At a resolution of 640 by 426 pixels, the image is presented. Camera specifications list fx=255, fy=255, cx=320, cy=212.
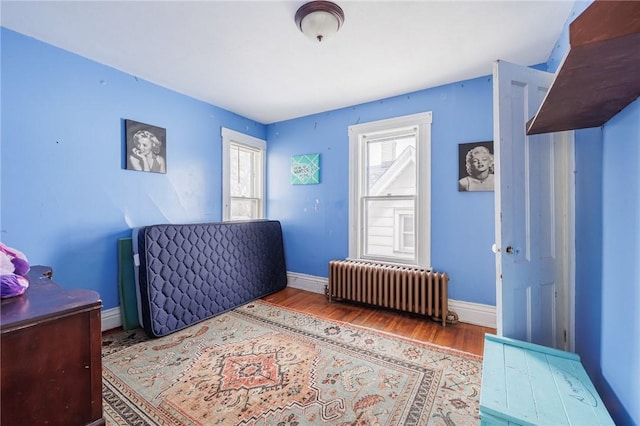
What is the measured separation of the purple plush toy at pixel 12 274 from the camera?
1.01 m

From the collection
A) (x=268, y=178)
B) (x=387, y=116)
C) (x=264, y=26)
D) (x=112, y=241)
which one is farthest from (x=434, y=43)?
(x=112, y=241)

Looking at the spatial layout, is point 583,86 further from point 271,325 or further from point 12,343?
point 271,325

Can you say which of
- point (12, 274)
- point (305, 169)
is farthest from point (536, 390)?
point (305, 169)

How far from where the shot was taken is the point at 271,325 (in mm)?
2576

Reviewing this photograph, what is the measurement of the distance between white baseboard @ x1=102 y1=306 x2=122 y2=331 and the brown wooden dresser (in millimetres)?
1712

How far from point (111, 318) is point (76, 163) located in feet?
4.88

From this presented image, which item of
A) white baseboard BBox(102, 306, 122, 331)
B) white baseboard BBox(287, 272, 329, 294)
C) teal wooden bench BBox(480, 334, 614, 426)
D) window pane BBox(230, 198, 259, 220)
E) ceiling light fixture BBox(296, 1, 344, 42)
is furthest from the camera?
window pane BBox(230, 198, 259, 220)

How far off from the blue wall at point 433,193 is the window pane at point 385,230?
29 centimetres

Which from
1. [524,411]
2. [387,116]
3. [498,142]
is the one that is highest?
[387,116]

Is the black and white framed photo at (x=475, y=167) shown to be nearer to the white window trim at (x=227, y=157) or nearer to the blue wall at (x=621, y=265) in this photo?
the blue wall at (x=621, y=265)

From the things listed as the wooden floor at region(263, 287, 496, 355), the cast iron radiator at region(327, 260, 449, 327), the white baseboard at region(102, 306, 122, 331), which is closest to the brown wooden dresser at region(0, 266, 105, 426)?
the white baseboard at region(102, 306, 122, 331)

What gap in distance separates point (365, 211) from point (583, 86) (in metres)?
2.51

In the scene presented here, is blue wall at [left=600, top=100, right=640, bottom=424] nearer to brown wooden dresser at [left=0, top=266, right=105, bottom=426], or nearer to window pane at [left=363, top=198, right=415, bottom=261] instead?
window pane at [left=363, top=198, right=415, bottom=261]

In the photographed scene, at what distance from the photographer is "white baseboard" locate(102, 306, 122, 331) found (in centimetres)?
242
